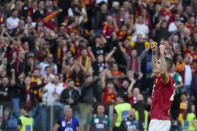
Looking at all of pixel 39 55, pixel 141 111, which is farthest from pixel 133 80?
pixel 39 55

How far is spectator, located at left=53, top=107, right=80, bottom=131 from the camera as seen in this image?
13.9 m

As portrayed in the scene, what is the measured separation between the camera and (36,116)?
14.5m

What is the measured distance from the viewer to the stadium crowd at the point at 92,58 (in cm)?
1485

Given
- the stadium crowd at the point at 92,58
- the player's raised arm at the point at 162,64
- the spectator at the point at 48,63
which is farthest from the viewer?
the spectator at the point at 48,63

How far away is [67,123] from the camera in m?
13.9

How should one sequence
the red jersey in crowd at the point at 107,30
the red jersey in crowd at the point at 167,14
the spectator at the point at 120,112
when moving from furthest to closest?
the red jersey in crowd at the point at 167,14 → the red jersey in crowd at the point at 107,30 → the spectator at the point at 120,112

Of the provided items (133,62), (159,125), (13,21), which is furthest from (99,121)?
(159,125)

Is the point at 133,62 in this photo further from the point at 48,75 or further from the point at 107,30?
the point at 48,75

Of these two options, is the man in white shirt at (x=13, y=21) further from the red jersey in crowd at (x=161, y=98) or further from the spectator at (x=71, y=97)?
the red jersey in crowd at (x=161, y=98)

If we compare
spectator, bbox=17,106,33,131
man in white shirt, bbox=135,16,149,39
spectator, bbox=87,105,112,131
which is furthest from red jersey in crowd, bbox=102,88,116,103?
man in white shirt, bbox=135,16,149,39

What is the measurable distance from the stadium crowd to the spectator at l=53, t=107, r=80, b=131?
3 cm

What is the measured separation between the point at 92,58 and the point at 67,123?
368 centimetres

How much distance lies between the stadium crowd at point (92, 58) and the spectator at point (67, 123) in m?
0.03

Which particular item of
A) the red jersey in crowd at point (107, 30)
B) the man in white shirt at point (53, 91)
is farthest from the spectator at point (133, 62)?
the man in white shirt at point (53, 91)
